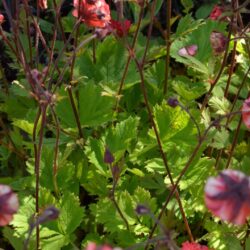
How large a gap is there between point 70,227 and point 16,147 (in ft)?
1.66

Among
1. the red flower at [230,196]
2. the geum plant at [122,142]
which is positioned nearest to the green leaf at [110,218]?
the geum plant at [122,142]

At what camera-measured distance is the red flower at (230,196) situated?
926 millimetres

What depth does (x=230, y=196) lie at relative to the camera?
0.93 meters

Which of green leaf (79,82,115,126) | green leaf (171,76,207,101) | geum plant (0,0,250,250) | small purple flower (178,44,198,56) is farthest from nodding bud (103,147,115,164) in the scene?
small purple flower (178,44,198,56)

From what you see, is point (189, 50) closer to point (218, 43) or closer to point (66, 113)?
point (218, 43)

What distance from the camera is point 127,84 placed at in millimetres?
1815

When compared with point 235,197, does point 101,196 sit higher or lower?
lower

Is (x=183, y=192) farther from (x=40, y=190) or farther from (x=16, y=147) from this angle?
(x=16, y=147)

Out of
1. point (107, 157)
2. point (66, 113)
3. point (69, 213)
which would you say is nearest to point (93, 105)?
point (66, 113)

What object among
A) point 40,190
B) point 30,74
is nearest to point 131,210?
point 40,190

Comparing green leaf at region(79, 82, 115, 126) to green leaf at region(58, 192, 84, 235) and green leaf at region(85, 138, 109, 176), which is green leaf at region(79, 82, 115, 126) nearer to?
green leaf at region(85, 138, 109, 176)

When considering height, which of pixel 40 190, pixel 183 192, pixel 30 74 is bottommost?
pixel 183 192

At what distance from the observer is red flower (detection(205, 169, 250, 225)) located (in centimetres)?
93

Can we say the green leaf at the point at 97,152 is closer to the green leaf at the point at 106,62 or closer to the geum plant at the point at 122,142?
the geum plant at the point at 122,142
